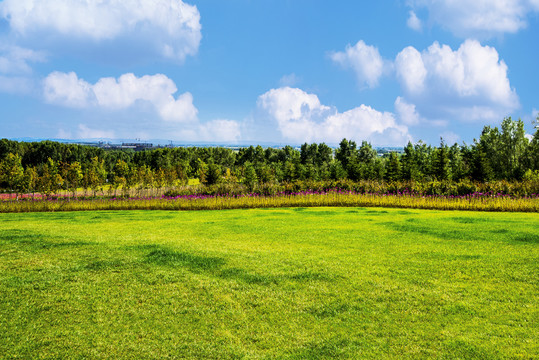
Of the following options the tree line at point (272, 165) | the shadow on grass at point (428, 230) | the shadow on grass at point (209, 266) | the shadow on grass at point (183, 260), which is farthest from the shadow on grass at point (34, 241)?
the tree line at point (272, 165)

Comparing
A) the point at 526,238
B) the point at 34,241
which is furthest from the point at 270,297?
the point at 526,238

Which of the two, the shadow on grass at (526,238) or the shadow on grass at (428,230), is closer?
the shadow on grass at (526,238)

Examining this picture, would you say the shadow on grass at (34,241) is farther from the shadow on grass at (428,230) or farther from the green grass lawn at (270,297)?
the shadow on grass at (428,230)

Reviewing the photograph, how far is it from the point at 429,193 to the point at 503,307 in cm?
1177

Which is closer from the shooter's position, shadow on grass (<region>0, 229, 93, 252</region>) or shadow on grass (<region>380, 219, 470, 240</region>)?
shadow on grass (<region>0, 229, 93, 252</region>)

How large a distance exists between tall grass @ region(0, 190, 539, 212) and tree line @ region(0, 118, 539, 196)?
331cm

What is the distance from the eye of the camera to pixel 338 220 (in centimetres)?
920

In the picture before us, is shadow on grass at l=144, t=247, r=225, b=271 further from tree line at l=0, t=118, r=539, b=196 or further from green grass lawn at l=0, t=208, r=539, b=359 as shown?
tree line at l=0, t=118, r=539, b=196

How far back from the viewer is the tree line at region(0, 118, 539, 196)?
2321 cm

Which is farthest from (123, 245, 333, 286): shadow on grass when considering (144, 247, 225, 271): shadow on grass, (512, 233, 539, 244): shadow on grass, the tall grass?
the tall grass

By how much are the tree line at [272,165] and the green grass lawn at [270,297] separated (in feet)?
39.9

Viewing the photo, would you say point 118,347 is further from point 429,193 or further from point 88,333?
point 429,193

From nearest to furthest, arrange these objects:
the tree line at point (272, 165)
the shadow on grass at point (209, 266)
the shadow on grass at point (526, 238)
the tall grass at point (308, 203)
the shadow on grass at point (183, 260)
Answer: the shadow on grass at point (209, 266) < the shadow on grass at point (183, 260) < the shadow on grass at point (526, 238) < the tall grass at point (308, 203) < the tree line at point (272, 165)

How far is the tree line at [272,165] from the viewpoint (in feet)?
76.2
